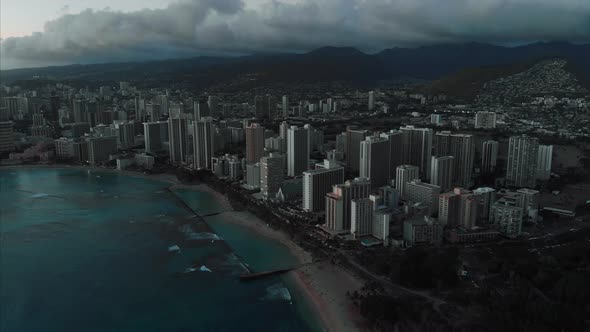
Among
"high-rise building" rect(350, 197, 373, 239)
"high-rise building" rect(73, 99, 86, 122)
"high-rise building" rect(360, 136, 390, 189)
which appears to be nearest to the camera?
"high-rise building" rect(350, 197, 373, 239)

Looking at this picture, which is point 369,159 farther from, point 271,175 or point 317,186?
point 271,175

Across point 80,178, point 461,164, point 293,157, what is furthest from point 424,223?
point 80,178

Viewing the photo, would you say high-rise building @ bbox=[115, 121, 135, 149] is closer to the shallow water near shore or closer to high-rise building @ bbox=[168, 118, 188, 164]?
high-rise building @ bbox=[168, 118, 188, 164]

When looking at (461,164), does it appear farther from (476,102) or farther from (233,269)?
(476,102)

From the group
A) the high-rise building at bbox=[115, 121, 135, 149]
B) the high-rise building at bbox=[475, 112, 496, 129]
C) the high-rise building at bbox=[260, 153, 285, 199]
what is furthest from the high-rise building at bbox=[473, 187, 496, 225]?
the high-rise building at bbox=[115, 121, 135, 149]

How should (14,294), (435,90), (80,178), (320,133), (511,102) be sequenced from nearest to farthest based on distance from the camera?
(14,294)
(80,178)
(320,133)
(511,102)
(435,90)

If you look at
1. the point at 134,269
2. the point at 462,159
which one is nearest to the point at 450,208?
the point at 462,159

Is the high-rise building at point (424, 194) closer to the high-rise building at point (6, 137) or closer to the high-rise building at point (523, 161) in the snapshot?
the high-rise building at point (523, 161)
